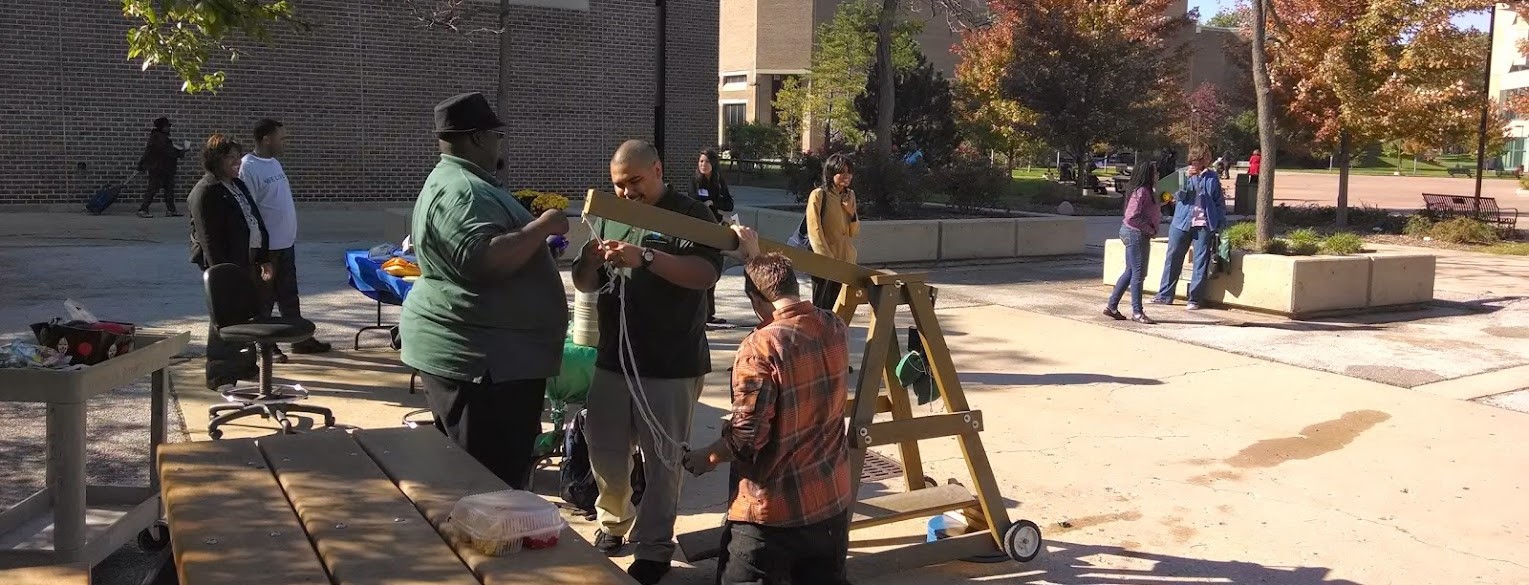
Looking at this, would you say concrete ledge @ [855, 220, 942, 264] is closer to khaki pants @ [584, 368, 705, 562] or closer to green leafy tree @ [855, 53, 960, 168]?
khaki pants @ [584, 368, 705, 562]

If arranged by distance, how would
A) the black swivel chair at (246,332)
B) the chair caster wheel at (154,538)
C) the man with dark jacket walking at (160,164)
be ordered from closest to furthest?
the chair caster wheel at (154,538)
the black swivel chair at (246,332)
the man with dark jacket walking at (160,164)

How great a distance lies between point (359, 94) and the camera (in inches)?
851

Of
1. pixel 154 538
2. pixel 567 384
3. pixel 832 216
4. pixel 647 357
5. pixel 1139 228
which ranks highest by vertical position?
pixel 832 216

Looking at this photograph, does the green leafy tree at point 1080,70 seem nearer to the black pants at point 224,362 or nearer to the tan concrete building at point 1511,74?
the black pants at point 224,362

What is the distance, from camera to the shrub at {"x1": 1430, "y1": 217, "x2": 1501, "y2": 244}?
19.2 meters

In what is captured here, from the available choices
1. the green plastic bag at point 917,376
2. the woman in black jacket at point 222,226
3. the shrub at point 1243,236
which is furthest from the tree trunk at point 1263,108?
the woman in black jacket at point 222,226

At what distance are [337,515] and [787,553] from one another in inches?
52.0

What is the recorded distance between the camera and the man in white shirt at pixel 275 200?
7.89 metres

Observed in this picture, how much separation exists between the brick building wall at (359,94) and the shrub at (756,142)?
14541mm

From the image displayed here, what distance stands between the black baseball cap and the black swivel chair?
A: 275 centimetres

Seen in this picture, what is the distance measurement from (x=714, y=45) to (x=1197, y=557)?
20.6 meters

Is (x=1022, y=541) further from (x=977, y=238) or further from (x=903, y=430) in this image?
(x=977, y=238)

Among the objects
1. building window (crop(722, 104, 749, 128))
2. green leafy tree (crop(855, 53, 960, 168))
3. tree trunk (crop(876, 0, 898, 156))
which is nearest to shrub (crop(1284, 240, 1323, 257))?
tree trunk (crop(876, 0, 898, 156))

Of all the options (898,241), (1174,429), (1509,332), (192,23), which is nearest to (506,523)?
(1174,429)
